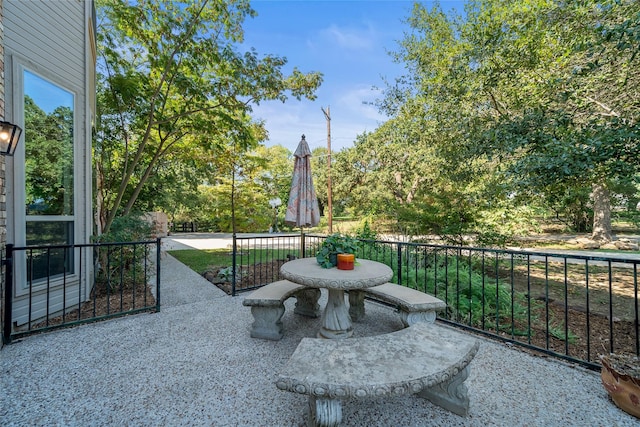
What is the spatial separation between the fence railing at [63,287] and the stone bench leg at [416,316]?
9.90ft

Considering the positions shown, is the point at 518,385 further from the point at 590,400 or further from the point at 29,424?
the point at 29,424

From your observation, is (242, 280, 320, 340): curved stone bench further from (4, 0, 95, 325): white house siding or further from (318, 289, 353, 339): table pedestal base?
(4, 0, 95, 325): white house siding

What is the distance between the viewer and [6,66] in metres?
2.86

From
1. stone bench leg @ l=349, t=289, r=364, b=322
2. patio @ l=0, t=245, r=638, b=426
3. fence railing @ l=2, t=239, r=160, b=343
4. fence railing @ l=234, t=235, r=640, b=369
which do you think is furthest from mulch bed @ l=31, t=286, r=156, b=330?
stone bench leg @ l=349, t=289, r=364, b=322

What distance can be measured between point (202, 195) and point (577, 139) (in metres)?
13.7

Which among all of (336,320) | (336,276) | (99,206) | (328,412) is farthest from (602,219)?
(99,206)

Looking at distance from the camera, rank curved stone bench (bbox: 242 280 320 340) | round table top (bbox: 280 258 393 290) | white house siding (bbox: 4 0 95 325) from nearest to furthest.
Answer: round table top (bbox: 280 258 393 290) < curved stone bench (bbox: 242 280 320 340) < white house siding (bbox: 4 0 95 325)

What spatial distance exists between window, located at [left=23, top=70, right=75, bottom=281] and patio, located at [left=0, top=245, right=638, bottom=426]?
3.59 feet

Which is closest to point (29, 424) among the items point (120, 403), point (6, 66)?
point (120, 403)

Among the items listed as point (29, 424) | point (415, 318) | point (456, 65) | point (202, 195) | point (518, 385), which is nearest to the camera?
point (29, 424)

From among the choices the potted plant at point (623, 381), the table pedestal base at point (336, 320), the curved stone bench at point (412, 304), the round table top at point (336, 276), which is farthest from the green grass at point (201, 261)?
the potted plant at point (623, 381)

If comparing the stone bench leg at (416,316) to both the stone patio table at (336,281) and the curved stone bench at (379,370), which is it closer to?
the stone patio table at (336,281)

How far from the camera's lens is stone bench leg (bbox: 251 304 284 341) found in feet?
9.11

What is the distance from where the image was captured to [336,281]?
92.4 inches
